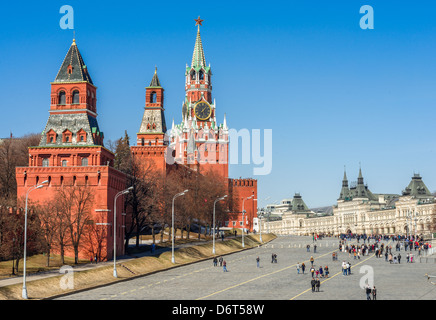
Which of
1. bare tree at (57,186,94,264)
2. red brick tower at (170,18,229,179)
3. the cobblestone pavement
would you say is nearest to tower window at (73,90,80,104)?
bare tree at (57,186,94,264)

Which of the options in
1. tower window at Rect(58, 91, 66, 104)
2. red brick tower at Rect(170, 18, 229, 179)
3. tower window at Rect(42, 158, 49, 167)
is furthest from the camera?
red brick tower at Rect(170, 18, 229, 179)

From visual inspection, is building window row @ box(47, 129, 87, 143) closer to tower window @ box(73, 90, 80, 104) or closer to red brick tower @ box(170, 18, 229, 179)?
tower window @ box(73, 90, 80, 104)

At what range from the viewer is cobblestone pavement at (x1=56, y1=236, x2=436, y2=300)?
181ft

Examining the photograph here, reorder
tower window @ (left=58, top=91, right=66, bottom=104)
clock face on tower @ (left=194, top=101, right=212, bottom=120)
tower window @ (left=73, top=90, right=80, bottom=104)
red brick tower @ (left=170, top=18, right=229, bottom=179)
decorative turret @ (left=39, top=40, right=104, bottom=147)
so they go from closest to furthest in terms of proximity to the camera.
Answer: decorative turret @ (left=39, top=40, right=104, bottom=147), tower window @ (left=73, top=90, right=80, bottom=104), tower window @ (left=58, top=91, right=66, bottom=104), red brick tower @ (left=170, top=18, right=229, bottom=179), clock face on tower @ (left=194, top=101, right=212, bottom=120)

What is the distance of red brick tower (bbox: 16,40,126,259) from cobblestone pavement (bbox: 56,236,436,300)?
11733mm

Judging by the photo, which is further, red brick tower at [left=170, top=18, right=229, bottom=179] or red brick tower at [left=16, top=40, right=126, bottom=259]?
red brick tower at [left=170, top=18, right=229, bottom=179]

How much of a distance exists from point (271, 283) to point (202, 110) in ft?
398

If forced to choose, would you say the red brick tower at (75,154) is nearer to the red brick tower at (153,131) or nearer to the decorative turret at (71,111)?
the decorative turret at (71,111)

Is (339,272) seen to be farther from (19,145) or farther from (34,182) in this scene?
(19,145)

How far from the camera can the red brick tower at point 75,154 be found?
8188 centimetres

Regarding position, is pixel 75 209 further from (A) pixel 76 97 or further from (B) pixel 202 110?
(B) pixel 202 110

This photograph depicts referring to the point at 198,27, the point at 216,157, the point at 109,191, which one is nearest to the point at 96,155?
the point at 109,191
